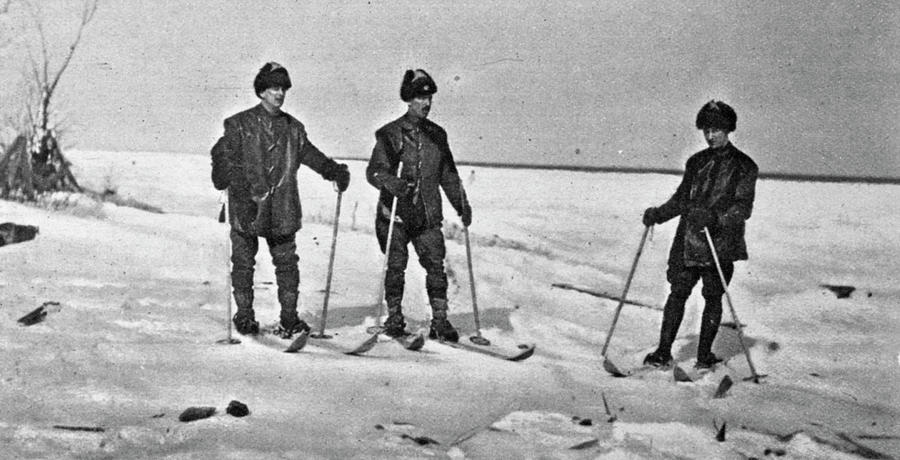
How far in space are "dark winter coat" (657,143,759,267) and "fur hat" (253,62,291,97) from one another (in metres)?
1.64

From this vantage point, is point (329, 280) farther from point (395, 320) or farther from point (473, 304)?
point (473, 304)

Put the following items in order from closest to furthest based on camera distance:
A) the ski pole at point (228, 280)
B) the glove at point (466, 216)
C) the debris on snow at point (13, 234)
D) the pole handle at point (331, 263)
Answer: the ski pole at point (228, 280) → the debris on snow at point (13, 234) → the pole handle at point (331, 263) → the glove at point (466, 216)

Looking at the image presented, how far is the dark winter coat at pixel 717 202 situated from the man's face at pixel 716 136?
0.08 ft

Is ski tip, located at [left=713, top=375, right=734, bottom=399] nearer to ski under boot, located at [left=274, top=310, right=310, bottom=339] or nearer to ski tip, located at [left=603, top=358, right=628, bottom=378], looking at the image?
ski tip, located at [left=603, top=358, right=628, bottom=378]

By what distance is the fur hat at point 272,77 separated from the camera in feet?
12.2

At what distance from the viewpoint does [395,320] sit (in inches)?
151

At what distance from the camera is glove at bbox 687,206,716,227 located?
373cm

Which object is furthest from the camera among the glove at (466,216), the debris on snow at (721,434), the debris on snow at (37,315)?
the glove at (466,216)

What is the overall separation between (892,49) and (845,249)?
89 cm

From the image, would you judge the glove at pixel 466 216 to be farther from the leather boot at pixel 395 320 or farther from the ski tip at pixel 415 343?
the ski tip at pixel 415 343

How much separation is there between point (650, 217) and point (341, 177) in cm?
131

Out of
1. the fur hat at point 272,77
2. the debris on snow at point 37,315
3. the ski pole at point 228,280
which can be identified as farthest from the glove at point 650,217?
the debris on snow at point 37,315

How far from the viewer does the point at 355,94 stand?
12.9 ft

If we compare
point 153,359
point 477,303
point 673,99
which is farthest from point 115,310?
point 673,99
